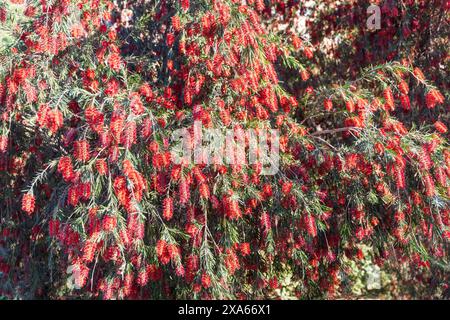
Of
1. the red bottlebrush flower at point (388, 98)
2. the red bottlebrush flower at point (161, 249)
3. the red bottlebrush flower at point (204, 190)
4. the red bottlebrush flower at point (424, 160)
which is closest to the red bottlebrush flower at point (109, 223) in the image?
the red bottlebrush flower at point (161, 249)

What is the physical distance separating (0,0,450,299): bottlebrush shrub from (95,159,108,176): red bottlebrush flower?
0.04 m

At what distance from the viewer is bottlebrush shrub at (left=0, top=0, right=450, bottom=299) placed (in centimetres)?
320

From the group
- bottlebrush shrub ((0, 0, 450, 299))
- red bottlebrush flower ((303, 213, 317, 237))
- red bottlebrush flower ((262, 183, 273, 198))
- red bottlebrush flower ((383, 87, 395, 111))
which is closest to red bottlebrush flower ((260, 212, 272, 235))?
bottlebrush shrub ((0, 0, 450, 299))

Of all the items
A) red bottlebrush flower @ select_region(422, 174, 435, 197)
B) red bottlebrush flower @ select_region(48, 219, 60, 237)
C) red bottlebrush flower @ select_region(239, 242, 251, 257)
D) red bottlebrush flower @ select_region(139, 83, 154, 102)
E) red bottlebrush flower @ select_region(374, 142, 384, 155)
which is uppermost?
red bottlebrush flower @ select_region(139, 83, 154, 102)

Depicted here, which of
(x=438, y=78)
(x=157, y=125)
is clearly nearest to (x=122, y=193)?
(x=157, y=125)

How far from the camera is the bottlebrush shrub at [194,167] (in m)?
3.20

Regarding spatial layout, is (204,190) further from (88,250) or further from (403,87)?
(403,87)

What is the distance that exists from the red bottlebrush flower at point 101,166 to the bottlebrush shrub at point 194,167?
38mm

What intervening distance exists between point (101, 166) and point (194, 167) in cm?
51

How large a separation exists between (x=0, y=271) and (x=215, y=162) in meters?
2.64

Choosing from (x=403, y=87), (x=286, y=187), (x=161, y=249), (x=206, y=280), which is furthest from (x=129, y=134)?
(x=403, y=87)

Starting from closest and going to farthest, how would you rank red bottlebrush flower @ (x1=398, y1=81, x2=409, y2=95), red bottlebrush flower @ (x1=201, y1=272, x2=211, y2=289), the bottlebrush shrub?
the bottlebrush shrub, red bottlebrush flower @ (x1=201, y1=272, x2=211, y2=289), red bottlebrush flower @ (x1=398, y1=81, x2=409, y2=95)

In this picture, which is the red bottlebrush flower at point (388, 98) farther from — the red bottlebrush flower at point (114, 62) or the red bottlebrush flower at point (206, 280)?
the red bottlebrush flower at point (114, 62)

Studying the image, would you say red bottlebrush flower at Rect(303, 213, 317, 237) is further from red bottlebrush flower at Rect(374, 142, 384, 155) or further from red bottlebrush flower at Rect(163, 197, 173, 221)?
red bottlebrush flower at Rect(163, 197, 173, 221)
